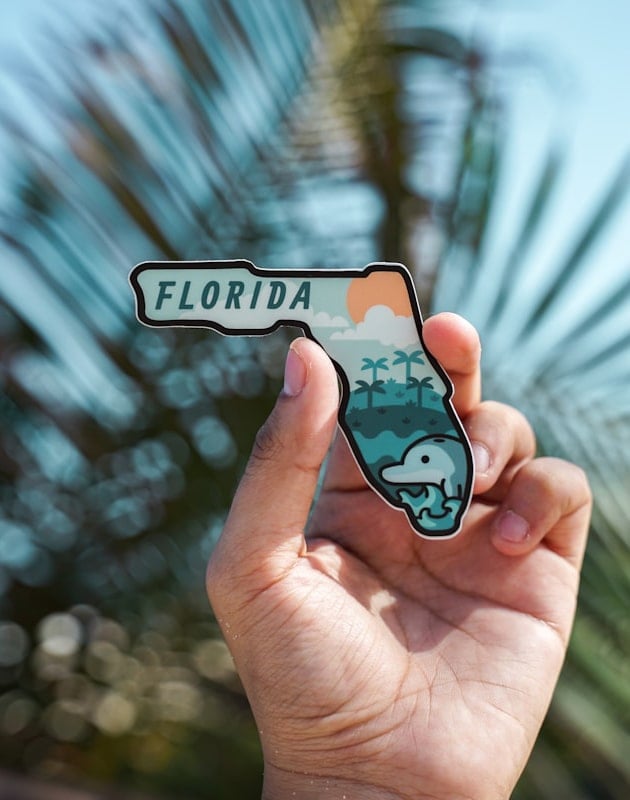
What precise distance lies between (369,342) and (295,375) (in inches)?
4.7

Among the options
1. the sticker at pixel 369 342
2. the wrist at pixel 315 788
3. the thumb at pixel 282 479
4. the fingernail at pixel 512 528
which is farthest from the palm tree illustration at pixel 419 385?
the wrist at pixel 315 788

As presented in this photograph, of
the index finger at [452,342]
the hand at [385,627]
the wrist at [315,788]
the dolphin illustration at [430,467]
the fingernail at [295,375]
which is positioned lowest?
the wrist at [315,788]

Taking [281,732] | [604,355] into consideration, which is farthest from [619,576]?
[281,732]

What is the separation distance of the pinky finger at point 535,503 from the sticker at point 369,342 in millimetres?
139

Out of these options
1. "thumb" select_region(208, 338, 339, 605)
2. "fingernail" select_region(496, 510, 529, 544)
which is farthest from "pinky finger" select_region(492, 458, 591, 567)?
"thumb" select_region(208, 338, 339, 605)

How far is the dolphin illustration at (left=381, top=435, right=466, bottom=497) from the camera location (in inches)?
40.7

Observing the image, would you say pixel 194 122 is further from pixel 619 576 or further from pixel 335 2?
pixel 619 576

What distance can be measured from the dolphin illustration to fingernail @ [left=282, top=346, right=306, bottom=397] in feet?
0.48

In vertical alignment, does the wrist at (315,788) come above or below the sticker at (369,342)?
below

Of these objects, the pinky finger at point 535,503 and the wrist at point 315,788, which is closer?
the wrist at point 315,788

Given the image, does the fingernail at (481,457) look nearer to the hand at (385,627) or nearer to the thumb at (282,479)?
the hand at (385,627)

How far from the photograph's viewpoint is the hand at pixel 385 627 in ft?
3.24

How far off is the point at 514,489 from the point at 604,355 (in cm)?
48

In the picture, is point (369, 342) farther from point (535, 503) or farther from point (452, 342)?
point (535, 503)
